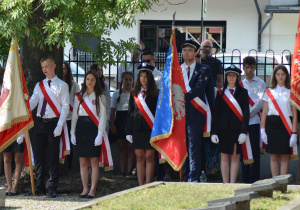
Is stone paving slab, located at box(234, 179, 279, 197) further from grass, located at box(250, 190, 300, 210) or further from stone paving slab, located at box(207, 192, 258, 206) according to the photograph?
stone paving slab, located at box(207, 192, 258, 206)

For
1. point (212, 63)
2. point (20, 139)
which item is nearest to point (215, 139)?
A: point (212, 63)

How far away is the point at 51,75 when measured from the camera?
12.4 metres

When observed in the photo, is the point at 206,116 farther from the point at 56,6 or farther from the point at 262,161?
the point at 56,6

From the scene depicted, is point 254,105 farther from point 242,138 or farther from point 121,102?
point 121,102

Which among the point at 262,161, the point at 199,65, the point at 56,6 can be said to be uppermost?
the point at 56,6

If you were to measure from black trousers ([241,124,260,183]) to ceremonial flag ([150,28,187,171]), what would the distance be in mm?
1230

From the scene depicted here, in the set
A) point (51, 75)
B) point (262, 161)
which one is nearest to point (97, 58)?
point (51, 75)

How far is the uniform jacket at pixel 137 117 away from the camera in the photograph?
12492 mm

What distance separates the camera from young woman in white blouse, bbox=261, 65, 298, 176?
12.1m

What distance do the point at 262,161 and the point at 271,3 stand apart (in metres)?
19.3

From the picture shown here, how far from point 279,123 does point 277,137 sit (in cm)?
22

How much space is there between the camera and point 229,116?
12.2 metres

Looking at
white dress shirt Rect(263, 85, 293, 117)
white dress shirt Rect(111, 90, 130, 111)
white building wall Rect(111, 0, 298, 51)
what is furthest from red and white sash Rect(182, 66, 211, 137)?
white building wall Rect(111, 0, 298, 51)

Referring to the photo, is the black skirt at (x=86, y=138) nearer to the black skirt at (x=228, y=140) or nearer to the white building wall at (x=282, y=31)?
the black skirt at (x=228, y=140)
